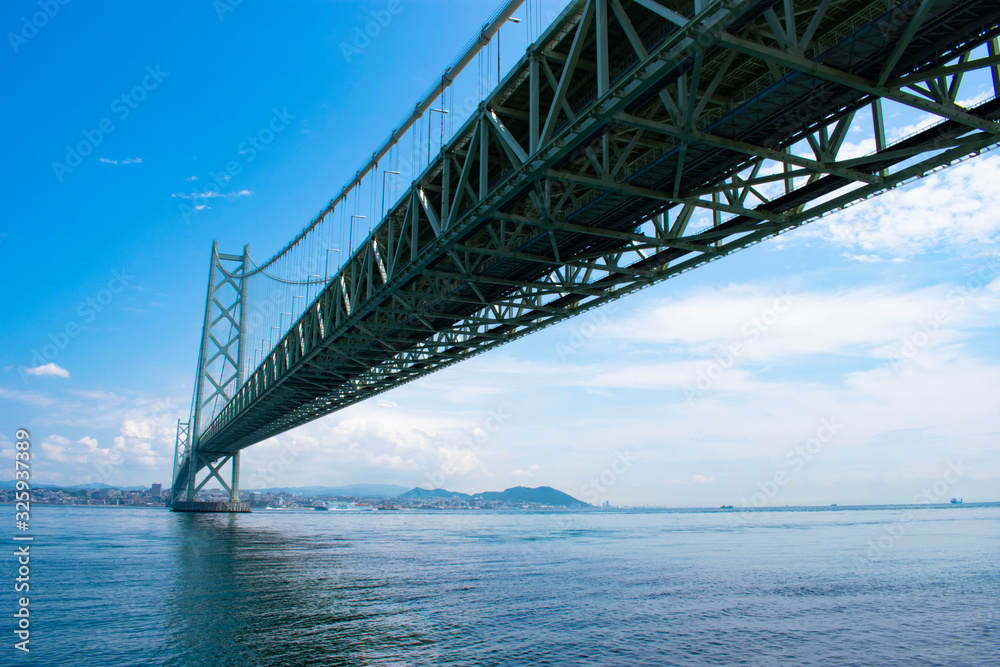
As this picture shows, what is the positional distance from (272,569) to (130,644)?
43.0 ft

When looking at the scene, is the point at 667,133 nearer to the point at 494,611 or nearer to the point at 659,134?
the point at 659,134

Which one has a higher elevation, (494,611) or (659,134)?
(659,134)

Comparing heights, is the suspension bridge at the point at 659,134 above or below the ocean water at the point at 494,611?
above

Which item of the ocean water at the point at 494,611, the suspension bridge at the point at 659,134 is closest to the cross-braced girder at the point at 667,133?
the suspension bridge at the point at 659,134

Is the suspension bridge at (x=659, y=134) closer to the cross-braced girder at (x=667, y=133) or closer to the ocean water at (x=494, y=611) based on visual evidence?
the cross-braced girder at (x=667, y=133)

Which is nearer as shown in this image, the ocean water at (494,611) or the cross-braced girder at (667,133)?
the cross-braced girder at (667,133)

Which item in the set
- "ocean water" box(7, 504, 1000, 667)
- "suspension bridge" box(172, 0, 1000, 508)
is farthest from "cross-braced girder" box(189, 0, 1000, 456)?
"ocean water" box(7, 504, 1000, 667)

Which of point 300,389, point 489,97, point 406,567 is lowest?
point 406,567

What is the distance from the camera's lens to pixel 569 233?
17.4m

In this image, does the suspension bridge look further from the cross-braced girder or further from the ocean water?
the ocean water

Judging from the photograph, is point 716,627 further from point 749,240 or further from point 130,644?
point 130,644

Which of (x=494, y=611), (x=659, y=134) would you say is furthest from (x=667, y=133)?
(x=494, y=611)

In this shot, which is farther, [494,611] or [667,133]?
[494,611]

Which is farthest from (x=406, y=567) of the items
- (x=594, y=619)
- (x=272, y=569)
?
(x=594, y=619)
